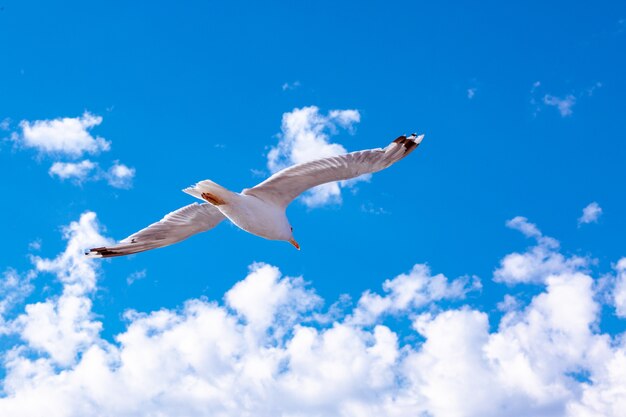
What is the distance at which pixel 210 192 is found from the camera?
12.3 meters

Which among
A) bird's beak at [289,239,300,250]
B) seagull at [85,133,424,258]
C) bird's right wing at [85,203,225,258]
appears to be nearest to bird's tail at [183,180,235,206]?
seagull at [85,133,424,258]

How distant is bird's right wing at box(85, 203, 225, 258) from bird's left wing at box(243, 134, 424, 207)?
1.51 metres

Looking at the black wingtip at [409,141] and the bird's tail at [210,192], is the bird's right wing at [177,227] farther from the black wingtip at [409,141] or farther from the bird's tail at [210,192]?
the black wingtip at [409,141]

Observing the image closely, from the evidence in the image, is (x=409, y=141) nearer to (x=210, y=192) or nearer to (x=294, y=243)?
(x=294, y=243)

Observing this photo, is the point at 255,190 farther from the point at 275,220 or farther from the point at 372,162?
the point at 372,162

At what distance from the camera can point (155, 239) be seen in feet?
45.6

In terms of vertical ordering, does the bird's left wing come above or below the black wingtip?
below

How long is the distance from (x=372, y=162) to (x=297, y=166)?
4.04ft

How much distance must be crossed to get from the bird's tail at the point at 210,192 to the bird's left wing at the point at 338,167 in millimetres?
553

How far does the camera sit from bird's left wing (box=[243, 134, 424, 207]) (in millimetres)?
12039

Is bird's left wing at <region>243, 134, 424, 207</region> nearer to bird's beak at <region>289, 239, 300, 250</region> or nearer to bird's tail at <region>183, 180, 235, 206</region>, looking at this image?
bird's tail at <region>183, 180, 235, 206</region>

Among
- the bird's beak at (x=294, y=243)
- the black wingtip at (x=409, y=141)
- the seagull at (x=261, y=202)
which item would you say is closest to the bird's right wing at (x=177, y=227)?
the seagull at (x=261, y=202)

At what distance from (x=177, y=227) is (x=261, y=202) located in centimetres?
210

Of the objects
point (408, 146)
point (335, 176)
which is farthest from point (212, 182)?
point (408, 146)
